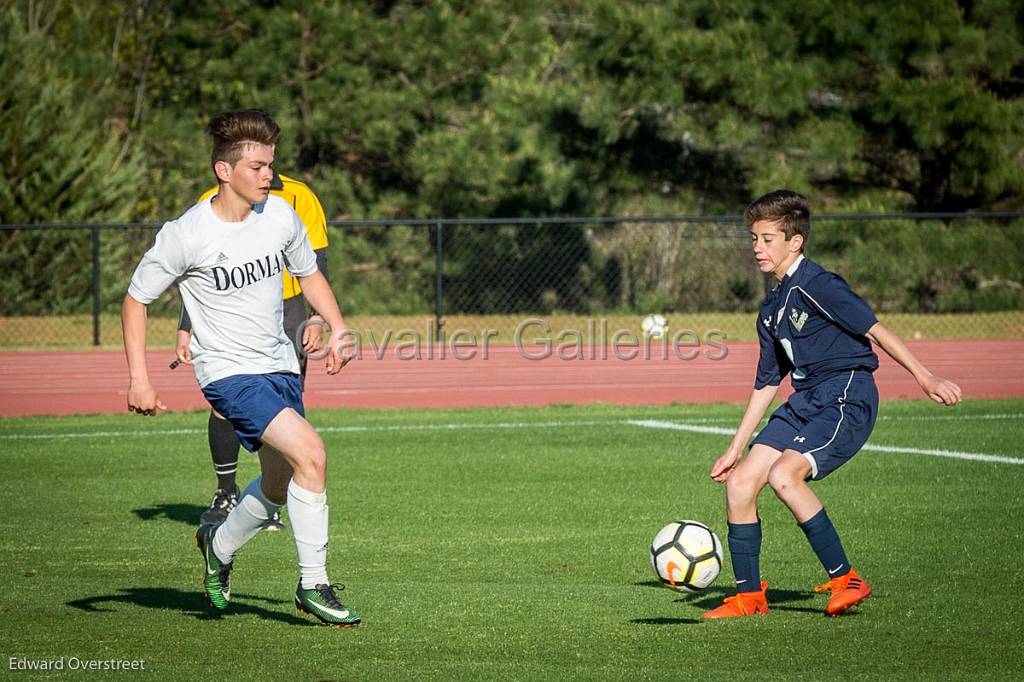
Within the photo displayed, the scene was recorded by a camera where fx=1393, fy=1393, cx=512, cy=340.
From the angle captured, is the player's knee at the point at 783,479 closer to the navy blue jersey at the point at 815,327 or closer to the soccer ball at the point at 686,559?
the navy blue jersey at the point at 815,327

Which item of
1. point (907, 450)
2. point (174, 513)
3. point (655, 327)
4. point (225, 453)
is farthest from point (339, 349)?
point (655, 327)

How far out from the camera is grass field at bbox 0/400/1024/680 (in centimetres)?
507

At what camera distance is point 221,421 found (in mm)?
8172

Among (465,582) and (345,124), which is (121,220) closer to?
(345,124)

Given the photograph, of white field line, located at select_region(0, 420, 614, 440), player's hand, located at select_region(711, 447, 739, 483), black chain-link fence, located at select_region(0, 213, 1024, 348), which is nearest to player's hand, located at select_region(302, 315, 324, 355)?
player's hand, located at select_region(711, 447, 739, 483)

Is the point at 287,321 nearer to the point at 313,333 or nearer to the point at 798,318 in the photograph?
the point at 313,333

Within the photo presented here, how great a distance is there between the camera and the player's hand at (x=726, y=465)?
19.0 ft

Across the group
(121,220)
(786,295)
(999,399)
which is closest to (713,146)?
(121,220)

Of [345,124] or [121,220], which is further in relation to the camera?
[345,124]

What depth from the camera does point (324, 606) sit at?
5.44 metres

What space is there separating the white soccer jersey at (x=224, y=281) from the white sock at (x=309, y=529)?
21.9 inches

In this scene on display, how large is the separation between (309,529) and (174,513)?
3463 mm

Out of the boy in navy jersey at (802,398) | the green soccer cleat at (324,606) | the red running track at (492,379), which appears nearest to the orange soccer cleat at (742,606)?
the boy in navy jersey at (802,398)

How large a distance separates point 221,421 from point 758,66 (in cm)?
1888
